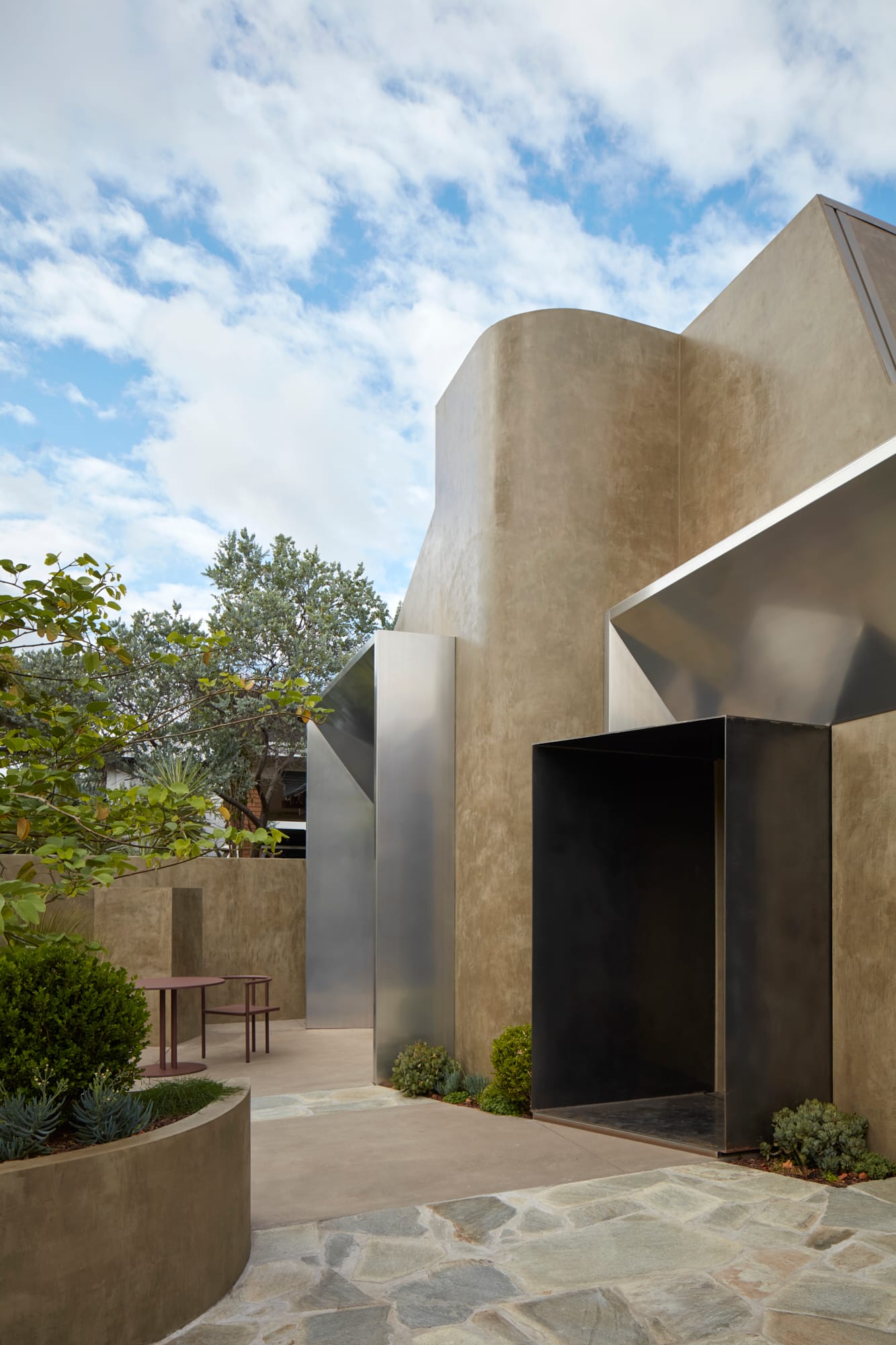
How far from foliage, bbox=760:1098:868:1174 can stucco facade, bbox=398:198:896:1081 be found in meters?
2.68

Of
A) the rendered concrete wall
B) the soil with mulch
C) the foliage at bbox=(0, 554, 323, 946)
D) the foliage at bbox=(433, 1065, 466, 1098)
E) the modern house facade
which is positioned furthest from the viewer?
the rendered concrete wall

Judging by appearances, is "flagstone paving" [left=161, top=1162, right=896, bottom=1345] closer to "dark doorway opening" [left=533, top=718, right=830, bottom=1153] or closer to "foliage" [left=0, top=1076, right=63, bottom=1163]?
"foliage" [left=0, top=1076, right=63, bottom=1163]

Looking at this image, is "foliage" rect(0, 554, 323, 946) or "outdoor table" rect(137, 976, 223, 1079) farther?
"outdoor table" rect(137, 976, 223, 1079)

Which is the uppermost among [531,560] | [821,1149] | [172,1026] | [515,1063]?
[531,560]

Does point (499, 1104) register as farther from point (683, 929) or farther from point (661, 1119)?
point (683, 929)

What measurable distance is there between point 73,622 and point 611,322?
6893 millimetres

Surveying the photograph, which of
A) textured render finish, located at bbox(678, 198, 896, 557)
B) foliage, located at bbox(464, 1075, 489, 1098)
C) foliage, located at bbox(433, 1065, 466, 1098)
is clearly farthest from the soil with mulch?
textured render finish, located at bbox(678, 198, 896, 557)

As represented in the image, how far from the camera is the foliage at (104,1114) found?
3.88m

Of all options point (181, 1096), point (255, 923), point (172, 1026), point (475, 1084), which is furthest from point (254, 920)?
point (181, 1096)

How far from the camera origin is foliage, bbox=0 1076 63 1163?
3.67m

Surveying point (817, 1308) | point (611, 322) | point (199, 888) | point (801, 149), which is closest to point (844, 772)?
point (817, 1308)

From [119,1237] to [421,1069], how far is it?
539 centimetres

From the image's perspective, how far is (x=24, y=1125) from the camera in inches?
147

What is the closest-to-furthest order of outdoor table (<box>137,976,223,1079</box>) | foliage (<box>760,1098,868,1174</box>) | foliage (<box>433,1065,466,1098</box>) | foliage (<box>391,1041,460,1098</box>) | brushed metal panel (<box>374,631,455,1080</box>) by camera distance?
foliage (<box>760,1098,868,1174</box>)
foliage (<box>433,1065,466,1098</box>)
foliage (<box>391,1041,460,1098</box>)
brushed metal panel (<box>374,631,455,1080</box>)
outdoor table (<box>137,976,223,1079</box>)
